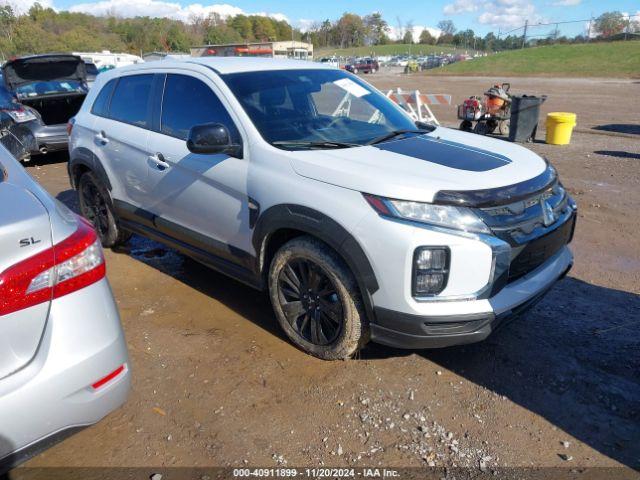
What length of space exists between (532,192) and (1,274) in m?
2.62

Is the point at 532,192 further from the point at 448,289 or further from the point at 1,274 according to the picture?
the point at 1,274

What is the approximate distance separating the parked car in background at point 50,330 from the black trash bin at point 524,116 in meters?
10.7

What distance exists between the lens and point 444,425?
276 centimetres

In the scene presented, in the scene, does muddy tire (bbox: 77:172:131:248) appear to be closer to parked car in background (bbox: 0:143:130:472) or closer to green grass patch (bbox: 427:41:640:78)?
parked car in background (bbox: 0:143:130:472)

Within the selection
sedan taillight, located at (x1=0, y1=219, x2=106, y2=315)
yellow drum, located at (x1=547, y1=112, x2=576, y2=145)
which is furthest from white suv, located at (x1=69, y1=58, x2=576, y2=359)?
yellow drum, located at (x1=547, y1=112, x2=576, y2=145)

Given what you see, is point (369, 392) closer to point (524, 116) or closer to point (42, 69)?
point (524, 116)

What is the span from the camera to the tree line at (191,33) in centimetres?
7712

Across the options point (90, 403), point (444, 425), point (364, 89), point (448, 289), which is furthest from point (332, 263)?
point (364, 89)

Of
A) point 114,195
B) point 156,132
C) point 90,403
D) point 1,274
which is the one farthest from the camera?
point 114,195

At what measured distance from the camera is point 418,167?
116 inches

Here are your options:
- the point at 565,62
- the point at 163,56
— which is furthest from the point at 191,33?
the point at 163,56

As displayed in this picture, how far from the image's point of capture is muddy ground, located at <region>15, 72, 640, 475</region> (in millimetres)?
2588

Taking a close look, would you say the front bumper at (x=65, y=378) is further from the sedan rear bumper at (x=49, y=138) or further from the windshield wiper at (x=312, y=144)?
the sedan rear bumper at (x=49, y=138)

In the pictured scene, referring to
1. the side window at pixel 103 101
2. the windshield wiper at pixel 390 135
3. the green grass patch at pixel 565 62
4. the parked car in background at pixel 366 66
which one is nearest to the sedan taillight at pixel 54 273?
the windshield wiper at pixel 390 135
